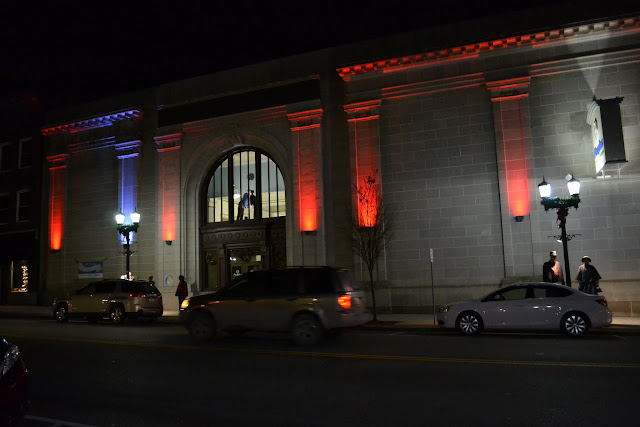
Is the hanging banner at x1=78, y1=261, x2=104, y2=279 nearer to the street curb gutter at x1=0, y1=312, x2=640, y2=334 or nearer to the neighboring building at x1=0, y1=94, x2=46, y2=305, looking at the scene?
the neighboring building at x1=0, y1=94, x2=46, y2=305

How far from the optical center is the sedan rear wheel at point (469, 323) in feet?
46.0

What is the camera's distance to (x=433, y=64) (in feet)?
71.2

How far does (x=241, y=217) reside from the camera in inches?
1008

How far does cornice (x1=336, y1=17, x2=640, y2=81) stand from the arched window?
5.86 m

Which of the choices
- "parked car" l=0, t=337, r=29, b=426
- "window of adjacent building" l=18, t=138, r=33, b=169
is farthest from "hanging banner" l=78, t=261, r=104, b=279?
"parked car" l=0, t=337, r=29, b=426

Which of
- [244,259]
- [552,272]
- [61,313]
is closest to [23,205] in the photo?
[61,313]

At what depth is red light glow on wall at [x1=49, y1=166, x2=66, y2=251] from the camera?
2902cm

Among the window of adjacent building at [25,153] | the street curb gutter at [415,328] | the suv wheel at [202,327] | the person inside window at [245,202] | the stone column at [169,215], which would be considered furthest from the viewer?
the window of adjacent building at [25,153]

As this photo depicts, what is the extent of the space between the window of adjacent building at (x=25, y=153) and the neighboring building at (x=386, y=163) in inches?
151

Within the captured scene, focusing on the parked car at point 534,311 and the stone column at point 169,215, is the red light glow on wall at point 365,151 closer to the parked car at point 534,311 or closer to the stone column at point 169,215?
the parked car at point 534,311

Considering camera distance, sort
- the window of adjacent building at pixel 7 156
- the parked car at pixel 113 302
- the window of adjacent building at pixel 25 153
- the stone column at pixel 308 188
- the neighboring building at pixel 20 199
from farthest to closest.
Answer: the window of adjacent building at pixel 7 156 → the window of adjacent building at pixel 25 153 → the neighboring building at pixel 20 199 → the stone column at pixel 308 188 → the parked car at pixel 113 302

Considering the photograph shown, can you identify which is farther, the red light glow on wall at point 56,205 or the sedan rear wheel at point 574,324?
the red light glow on wall at point 56,205

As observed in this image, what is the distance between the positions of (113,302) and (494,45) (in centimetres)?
1763

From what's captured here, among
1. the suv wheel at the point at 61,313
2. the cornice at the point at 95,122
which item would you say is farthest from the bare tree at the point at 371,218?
the cornice at the point at 95,122
